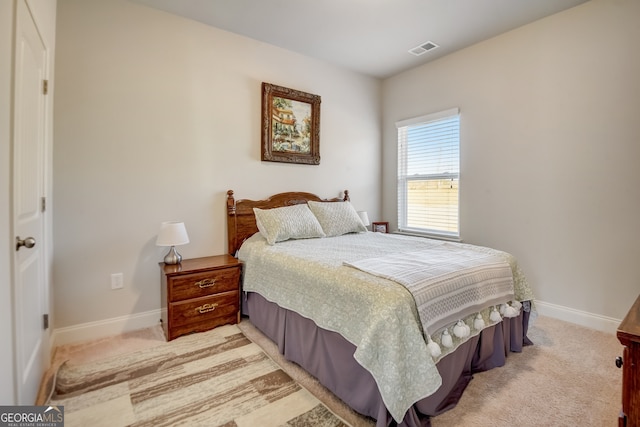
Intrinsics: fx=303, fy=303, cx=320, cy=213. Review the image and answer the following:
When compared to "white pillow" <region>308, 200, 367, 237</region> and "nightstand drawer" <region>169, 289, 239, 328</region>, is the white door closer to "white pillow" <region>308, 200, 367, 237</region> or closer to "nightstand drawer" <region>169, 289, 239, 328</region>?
"nightstand drawer" <region>169, 289, 239, 328</region>

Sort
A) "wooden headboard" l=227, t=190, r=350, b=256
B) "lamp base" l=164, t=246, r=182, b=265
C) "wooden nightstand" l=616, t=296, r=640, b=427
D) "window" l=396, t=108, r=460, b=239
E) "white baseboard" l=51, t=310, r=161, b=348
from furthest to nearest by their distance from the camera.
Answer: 1. "window" l=396, t=108, r=460, b=239
2. "wooden headboard" l=227, t=190, r=350, b=256
3. "lamp base" l=164, t=246, r=182, b=265
4. "white baseboard" l=51, t=310, r=161, b=348
5. "wooden nightstand" l=616, t=296, r=640, b=427

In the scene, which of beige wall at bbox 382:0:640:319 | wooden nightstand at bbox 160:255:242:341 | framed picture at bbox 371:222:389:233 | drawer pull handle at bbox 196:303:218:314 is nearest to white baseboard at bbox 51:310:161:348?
wooden nightstand at bbox 160:255:242:341

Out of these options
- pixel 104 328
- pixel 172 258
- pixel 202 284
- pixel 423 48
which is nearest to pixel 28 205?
pixel 172 258

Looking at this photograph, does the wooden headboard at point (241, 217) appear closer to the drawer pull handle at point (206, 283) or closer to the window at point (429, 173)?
the drawer pull handle at point (206, 283)

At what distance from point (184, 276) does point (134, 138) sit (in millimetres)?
1254

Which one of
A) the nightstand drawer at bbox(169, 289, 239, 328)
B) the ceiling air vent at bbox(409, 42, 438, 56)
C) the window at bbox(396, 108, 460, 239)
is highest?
the ceiling air vent at bbox(409, 42, 438, 56)

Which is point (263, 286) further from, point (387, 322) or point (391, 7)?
point (391, 7)

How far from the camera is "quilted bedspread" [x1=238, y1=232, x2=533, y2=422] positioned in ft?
4.39

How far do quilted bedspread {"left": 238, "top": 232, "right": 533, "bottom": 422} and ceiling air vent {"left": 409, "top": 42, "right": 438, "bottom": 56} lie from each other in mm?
2142

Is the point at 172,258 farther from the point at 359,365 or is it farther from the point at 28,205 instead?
the point at 359,365

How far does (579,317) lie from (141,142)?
410 cm

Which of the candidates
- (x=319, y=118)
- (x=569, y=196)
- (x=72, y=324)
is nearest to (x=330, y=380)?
(x=72, y=324)

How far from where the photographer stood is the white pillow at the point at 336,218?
3.20m

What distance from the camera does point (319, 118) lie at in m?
3.65
